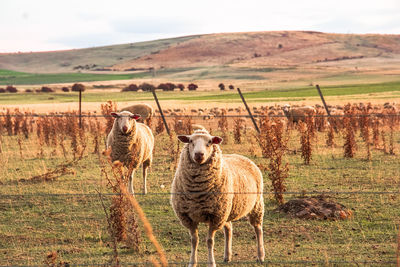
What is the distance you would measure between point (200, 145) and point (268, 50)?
131m

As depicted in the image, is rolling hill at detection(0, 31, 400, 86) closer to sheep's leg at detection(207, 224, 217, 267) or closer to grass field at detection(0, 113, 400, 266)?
grass field at detection(0, 113, 400, 266)

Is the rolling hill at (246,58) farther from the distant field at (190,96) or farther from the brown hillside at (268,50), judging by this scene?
the distant field at (190,96)

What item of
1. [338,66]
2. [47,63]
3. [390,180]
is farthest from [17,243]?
[47,63]

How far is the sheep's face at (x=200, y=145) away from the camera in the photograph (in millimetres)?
6176

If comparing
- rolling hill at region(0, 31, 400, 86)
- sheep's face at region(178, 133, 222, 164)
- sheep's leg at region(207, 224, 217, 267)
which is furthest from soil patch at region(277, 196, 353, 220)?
rolling hill at region(0, 31, 400, 86)

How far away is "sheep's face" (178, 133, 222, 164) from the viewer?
6.18 m

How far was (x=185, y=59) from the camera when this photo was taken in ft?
446

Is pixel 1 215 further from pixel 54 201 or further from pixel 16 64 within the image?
pixel 16 64

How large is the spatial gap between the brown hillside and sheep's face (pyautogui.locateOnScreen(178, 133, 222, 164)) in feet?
337

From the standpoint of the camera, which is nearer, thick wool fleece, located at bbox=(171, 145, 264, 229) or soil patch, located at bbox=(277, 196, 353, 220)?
thick wool fleece, located at bbox=(171, 145, 264, 229)

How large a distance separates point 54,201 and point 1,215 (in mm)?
1223

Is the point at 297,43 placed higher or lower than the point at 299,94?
higher

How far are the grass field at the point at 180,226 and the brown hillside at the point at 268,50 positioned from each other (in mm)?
96557

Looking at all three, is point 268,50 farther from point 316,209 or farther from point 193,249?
point 193,249
